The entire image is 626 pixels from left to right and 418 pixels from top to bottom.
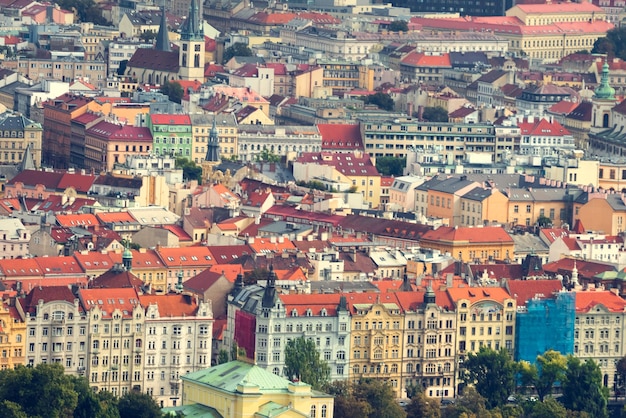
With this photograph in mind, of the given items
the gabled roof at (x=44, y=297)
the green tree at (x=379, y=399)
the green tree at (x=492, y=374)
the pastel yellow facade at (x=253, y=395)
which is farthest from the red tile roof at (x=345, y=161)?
the pastel yellow facade at (x=253, y=395)

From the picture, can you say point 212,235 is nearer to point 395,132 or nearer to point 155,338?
point 155,338

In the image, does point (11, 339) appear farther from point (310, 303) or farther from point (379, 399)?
point (379, 399)

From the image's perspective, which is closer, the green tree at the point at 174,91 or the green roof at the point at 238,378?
the green roof at the point at 238,378

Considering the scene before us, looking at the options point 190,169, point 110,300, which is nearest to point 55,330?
point 110,300

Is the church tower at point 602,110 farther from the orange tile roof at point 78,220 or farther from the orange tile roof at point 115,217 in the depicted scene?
the orange tile roof at point 78,220

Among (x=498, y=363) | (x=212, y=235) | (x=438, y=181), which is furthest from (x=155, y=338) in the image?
(x=438, y=181)
